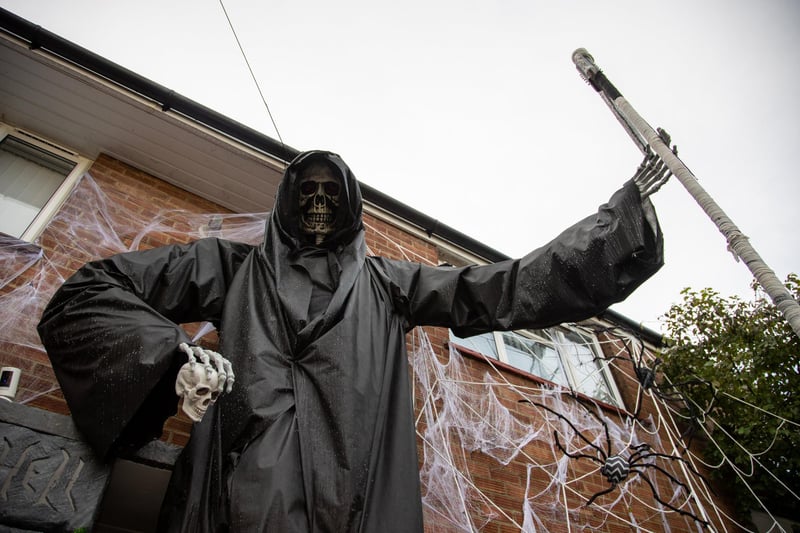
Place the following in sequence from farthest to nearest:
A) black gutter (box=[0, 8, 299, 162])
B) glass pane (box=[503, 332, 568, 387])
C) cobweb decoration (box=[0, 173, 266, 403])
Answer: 1. glass pane (box=[503, 332, 568, 387])
2. black gutter (box=[0, 8, 299, 162])
3. cobweb decoration (box=[0, 173, 266, 403])

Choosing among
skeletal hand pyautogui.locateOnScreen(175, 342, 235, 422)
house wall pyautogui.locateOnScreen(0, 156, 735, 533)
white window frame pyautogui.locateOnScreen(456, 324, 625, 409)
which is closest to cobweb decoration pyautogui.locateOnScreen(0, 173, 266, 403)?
house wall pyautogui.locateOnScreen(0, 156, 735, 533)

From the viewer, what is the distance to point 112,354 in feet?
5.56

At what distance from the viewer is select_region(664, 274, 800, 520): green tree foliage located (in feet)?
15.6

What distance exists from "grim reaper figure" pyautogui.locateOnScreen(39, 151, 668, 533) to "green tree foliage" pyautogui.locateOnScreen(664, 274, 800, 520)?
3.49m

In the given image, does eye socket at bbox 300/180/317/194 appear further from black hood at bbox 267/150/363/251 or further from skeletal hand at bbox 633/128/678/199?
skeletal hand at bbox 633/128/678/199

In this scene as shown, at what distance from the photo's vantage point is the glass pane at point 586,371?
17.7ft

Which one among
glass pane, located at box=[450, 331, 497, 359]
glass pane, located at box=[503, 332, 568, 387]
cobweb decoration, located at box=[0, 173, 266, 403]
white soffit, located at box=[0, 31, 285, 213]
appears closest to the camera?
cobweb decoration, located at box=[0, 173, 266, 403]

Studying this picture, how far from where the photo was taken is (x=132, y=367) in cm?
165

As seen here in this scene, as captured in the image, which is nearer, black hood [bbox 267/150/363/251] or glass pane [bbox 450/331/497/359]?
black hood [bbox 267/150/363/251]

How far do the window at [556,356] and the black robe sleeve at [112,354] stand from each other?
3341 mm

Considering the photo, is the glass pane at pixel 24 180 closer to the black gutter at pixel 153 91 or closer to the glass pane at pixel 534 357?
the black gutter at pixel 153 91

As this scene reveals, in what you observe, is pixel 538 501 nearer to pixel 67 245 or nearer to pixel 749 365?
pixel 749 365

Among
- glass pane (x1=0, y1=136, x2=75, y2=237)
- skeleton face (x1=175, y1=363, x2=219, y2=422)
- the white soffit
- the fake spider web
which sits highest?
the white soffit

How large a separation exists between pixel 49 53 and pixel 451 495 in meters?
4.25
